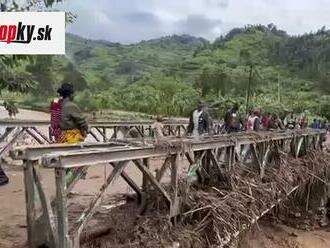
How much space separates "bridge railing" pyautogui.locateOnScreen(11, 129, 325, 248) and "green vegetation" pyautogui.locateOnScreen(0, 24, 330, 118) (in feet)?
59.6

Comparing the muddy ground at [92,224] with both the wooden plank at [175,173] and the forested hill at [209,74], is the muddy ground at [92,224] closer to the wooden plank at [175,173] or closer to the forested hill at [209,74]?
the wooden plank at [175,173]

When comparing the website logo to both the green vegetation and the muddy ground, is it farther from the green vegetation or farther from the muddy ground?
the green vegetation

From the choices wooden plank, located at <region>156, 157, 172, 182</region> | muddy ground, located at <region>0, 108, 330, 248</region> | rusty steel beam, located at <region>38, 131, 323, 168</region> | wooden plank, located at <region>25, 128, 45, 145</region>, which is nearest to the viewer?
rusty steel beam, located at <region>38, 131, 323, 168</region>

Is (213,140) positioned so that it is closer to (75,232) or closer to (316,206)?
(75,232)

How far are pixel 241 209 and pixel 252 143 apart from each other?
2173 millimetres

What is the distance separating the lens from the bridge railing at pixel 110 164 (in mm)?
5012

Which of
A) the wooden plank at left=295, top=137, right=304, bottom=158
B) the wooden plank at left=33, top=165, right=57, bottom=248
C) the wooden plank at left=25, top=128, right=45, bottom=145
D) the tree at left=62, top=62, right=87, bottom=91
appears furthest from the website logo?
the tree at left=62, top=62, right=87, bottom=91

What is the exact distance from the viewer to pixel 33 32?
9078mm

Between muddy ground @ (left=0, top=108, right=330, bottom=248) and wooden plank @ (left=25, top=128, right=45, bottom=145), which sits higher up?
wooden plank @ (left=25, top=128, right=45, bottom=145)

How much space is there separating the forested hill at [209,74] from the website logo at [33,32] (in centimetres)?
1971

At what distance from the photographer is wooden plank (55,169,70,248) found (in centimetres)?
490

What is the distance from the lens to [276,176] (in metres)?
10.5

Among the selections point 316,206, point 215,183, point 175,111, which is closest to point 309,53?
point 175,111

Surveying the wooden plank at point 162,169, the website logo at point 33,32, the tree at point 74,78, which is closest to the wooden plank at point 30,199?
the wooden plank at point 162,169
